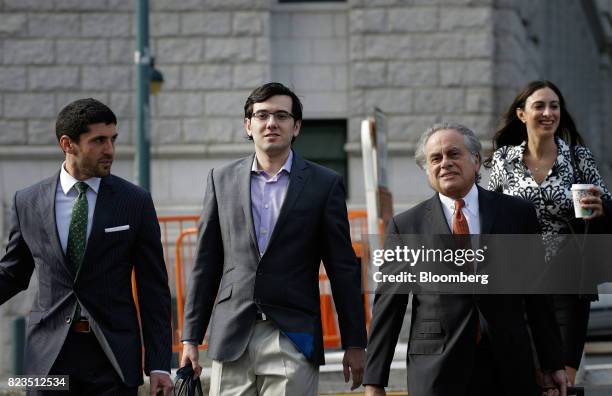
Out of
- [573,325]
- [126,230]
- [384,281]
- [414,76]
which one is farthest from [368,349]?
[414,76]

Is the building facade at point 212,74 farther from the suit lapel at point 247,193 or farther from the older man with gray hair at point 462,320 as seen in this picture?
the older man with gray hair at point 462,320

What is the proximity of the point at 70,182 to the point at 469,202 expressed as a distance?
170 centimetres

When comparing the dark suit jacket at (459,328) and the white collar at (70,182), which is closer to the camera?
the dark suit jacket at (459,328)

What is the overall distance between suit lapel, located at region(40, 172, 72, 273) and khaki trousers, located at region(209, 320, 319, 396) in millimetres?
852

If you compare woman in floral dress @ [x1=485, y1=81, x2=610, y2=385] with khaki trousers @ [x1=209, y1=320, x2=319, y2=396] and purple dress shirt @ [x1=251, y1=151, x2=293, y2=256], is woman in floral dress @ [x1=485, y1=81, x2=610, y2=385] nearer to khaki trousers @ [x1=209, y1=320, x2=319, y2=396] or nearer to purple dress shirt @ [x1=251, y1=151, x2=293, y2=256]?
purple dress shirt @ [x1=251, y1=151, x2=293, y2=256]

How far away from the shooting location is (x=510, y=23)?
19.1m

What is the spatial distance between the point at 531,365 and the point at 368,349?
689 mm

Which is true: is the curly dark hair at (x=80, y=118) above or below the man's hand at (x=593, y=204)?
above

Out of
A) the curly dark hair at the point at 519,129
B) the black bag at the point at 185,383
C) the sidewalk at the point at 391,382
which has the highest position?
the curly dark hair at the point at 519,129

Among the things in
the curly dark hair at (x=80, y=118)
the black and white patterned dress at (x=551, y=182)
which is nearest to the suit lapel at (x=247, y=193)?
the curly dark hair at (x=80, y=118)

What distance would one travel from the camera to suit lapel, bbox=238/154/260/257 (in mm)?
6016

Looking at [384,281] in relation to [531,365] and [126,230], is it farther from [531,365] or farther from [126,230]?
[126,230]

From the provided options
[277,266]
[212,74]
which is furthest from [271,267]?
[212,74]

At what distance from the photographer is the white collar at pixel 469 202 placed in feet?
19.5
